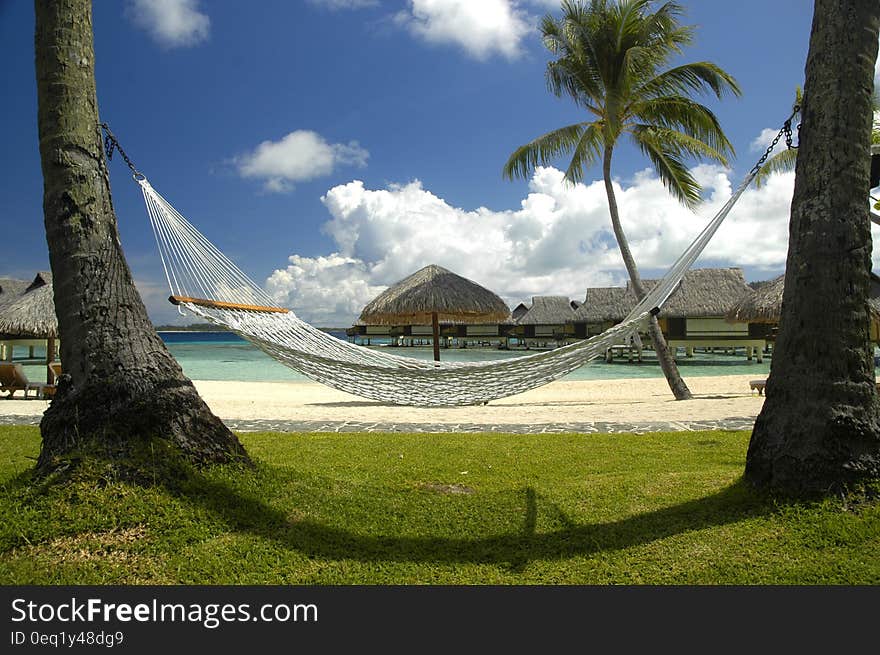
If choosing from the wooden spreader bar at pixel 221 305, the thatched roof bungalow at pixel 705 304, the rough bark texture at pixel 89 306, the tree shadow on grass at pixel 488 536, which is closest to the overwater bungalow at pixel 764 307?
the thatched roof bungalow at pixel 705 304

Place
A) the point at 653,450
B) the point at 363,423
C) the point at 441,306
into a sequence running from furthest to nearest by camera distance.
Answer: the point at 441,306, the point at 363,423, the point at 653,450

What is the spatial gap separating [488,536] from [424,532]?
198 millimetres

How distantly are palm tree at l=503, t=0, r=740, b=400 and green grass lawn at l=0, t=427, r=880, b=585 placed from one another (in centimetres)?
398

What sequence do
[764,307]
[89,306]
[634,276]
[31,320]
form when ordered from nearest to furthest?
1. [89,306]
2. [634,276]
3. [31,320]
4. [764,307]

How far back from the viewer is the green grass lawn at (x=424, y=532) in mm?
1483

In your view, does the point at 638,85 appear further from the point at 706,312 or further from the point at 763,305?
the point at 706,312

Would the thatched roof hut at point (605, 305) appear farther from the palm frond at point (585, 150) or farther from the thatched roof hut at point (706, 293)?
the palm frond at point (585, 150)

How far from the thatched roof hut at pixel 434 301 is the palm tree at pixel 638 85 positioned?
2483mm

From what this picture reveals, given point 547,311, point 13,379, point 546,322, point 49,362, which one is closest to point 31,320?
point 49,362

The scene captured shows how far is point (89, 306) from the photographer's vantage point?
1860 mm

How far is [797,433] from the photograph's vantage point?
1759 millimetres

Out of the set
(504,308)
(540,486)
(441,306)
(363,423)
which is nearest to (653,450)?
(540,486)
